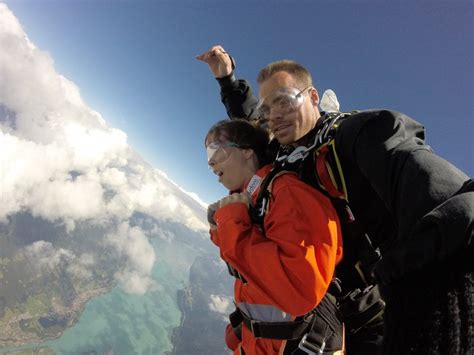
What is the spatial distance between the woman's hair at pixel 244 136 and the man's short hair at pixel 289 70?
52cm

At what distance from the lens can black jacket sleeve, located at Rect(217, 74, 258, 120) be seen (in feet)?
11.9

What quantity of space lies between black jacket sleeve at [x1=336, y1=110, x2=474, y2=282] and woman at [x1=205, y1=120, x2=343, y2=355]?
479mm

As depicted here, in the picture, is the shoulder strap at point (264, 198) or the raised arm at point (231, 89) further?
the raised arm at point (231, 89)

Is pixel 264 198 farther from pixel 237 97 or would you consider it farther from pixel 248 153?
pixel 237 97

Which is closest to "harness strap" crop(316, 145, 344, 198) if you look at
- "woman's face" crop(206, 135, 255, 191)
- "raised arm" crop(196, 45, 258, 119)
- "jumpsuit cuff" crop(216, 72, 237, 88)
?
"woman's face" crop(206, 135, 255, 191)

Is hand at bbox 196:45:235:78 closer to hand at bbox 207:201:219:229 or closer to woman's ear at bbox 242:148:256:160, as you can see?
woman's ear at bbox 242:148:256:160

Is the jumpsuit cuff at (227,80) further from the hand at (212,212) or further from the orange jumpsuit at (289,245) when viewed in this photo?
the orange jumpsuit at (289,245)

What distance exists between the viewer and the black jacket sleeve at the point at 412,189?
625mm

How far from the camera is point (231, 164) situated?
248cm

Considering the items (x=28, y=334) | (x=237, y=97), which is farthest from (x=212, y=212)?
(x=28, y=334)

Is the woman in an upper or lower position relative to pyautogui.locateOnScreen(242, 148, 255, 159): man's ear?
lower

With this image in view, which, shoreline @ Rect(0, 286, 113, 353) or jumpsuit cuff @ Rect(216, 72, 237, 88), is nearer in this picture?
jumpsuit cuff @ Rect(216, 72, 237, 88)

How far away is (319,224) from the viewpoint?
4.90 ft

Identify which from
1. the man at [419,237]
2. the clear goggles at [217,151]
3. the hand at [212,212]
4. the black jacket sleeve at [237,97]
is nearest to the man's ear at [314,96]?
the clear goggles at [217,151]
